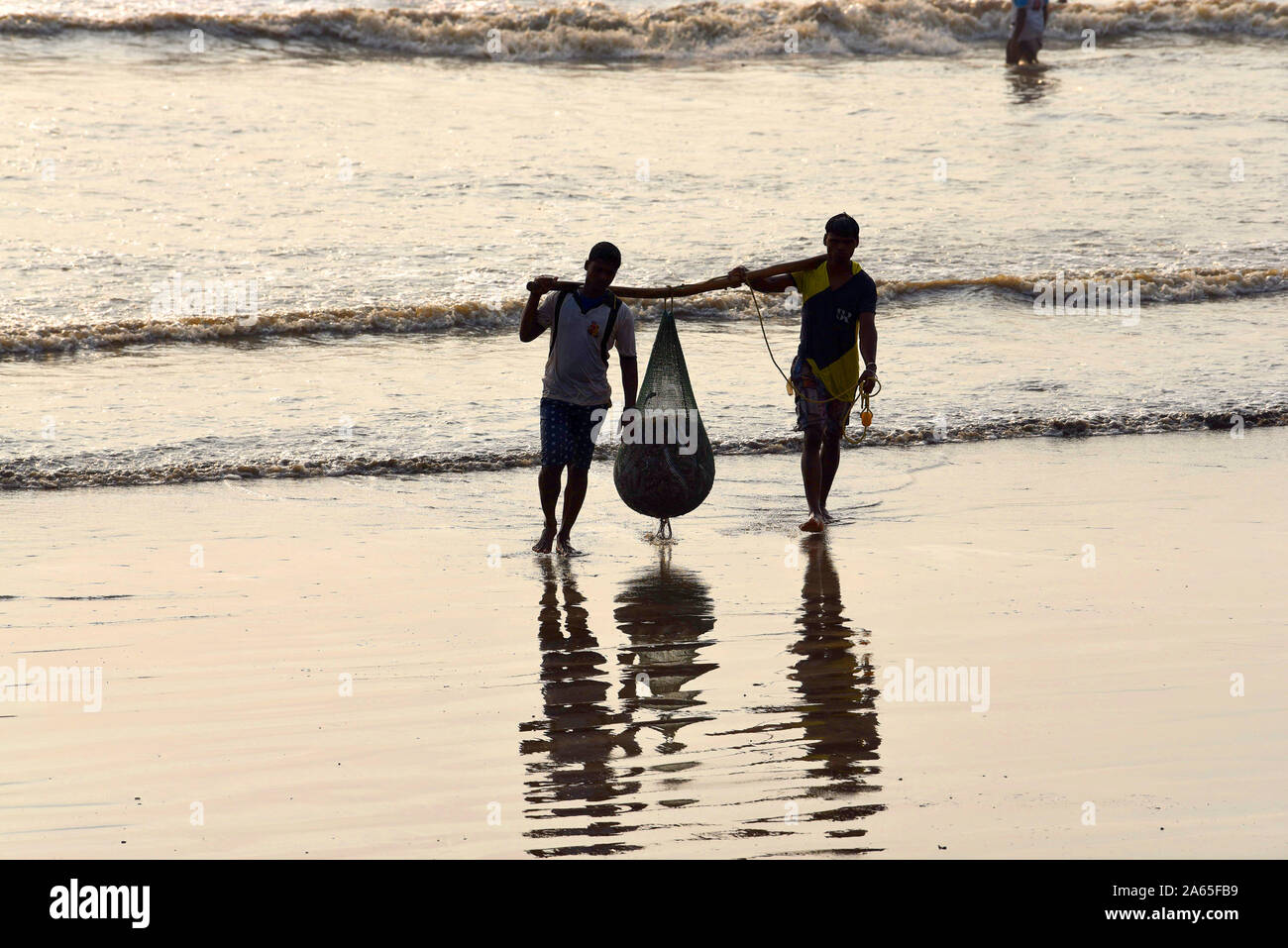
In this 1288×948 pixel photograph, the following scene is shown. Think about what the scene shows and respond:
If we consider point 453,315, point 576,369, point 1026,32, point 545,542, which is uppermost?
point 1026,32

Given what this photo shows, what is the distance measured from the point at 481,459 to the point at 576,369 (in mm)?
2333

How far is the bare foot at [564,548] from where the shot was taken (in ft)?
22.7

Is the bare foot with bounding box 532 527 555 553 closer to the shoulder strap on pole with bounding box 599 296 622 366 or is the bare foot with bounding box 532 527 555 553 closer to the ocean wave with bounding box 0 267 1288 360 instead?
the shoulder strap on pole with bounding box 599 296 622 366

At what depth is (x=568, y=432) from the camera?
6898 millimetres

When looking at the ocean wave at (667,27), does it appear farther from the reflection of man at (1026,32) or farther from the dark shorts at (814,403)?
the dark shorts at (814,403)

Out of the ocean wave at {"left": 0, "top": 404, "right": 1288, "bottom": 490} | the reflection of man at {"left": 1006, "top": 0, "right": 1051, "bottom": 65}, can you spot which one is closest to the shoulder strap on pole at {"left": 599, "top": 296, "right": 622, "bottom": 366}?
the ocean wave at {"left": 0, "top": 404, "right": 1288, "bottom": 490}

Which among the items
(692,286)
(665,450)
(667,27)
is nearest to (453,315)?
(665,450)

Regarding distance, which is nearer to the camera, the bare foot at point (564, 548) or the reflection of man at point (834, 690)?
the reflection of man at point (834, 690)

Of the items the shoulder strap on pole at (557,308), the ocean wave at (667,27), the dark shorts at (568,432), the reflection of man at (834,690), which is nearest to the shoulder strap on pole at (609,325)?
the shoulder strap on pole at (557,308)

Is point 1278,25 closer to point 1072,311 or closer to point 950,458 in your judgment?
point 1072,311

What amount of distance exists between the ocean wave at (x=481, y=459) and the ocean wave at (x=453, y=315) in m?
3.29

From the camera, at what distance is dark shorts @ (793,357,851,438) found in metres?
7.20

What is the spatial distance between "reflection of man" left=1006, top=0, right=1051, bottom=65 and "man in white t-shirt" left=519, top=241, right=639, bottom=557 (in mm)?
21506

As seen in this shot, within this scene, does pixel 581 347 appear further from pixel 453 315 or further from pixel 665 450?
pixel 453 315
